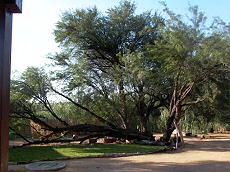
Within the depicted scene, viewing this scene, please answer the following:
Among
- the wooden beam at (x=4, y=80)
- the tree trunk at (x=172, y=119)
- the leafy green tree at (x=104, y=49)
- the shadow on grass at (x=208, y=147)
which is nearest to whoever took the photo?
the wooden beam at (x=4, y=80)

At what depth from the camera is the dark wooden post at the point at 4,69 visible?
4809 millimetres

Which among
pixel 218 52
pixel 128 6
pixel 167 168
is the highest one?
pixel 128 6

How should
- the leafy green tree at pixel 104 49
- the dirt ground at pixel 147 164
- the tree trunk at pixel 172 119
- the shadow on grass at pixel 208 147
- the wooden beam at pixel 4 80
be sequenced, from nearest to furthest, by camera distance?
the wooden beam at pixel 4 80 < the dirt ground at pixel 147 164 < the shadow on grass at pixel 208 147 < the tree trunk at pixel 172 119 < the leafy green tree at pixel 104 49

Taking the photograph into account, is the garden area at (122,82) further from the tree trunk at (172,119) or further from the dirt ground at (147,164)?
the dirt ground at (147,164)

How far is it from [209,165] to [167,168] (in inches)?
62.8

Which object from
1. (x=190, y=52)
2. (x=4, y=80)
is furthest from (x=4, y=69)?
(x=190, y=52)

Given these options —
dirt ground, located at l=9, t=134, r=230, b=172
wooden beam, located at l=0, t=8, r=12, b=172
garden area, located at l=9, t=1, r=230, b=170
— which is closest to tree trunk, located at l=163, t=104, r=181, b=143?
garden area, located at l=9, t=1, r=230, b=170

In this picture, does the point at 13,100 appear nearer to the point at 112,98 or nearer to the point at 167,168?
the point at 112,98

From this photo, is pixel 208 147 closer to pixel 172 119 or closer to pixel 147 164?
pixel 172 119

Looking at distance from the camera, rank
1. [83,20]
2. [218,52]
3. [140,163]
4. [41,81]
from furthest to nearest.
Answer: [83,20] → [41,81] → [218,52] → [140,163]

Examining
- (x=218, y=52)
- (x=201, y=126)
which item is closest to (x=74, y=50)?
(x=218, y=52)

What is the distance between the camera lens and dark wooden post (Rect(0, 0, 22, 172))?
481 cm

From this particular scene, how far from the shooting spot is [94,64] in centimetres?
2684

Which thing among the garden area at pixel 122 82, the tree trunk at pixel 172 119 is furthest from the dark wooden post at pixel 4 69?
the tree trunk at pixel 172 119
